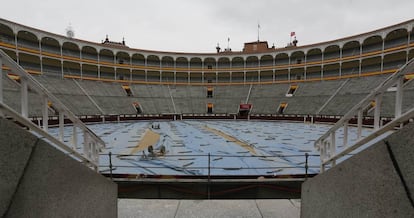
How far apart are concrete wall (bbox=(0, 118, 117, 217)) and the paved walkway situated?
130cm

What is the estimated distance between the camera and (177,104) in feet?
116

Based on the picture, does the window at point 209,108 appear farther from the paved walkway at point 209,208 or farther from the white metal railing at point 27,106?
the white metal railing at point 27,106

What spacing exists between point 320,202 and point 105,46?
43.5 metres

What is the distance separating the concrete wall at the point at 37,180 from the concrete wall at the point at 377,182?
11.0 ft

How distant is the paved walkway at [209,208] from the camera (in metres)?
3.70

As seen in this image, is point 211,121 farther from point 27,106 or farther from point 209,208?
point 27,106

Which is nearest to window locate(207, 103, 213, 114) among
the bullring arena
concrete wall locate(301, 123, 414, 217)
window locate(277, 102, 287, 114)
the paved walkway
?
the bullring arena

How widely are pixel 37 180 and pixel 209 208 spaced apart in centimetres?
305

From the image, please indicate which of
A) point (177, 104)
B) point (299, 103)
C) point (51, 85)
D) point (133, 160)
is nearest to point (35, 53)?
point (51, 85)

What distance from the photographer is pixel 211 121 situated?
29.5 m

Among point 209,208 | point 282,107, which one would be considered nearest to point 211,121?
point 282,107

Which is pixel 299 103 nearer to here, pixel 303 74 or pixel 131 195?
pixel 303 74

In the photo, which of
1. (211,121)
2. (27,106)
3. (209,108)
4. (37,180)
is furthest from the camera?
(209,108)

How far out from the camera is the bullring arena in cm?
199
